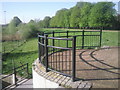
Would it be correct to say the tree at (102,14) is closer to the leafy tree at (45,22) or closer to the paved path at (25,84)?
the leafy tree at (45,22)

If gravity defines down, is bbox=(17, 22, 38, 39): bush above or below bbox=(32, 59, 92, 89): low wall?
above

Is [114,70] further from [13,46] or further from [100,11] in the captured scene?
[100,11]

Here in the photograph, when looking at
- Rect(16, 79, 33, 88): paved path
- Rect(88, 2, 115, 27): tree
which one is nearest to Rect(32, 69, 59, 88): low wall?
Rect(16, 79, 33, 88): paved path

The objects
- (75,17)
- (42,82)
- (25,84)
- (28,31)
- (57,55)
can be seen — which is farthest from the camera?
(75,17)

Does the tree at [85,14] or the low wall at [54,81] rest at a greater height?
the tree at [85,14]

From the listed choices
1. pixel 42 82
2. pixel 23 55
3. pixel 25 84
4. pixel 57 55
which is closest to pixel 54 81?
pixel 42 82

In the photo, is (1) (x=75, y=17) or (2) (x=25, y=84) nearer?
(2) (x=25, y=84)

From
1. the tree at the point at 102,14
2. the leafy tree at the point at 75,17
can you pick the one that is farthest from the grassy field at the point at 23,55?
the tree at the point at 102,14

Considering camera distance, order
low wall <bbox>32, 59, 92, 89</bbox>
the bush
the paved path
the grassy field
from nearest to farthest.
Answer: low wall <bbox>32, 59, 92, 89</bbox>
the paved path
the grassy field
the bush

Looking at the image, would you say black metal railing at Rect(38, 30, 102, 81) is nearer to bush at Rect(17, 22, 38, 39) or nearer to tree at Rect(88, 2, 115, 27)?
bush at Rect(17, 22, 38, 39)

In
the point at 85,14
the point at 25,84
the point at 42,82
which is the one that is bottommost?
the point at 25,84

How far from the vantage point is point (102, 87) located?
7.65 feet

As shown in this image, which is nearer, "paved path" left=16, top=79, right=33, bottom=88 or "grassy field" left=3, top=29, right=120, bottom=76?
"paved path" left=16, top=79, right=33, bottom=88

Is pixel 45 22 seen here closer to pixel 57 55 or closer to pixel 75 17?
pixel 75 17
